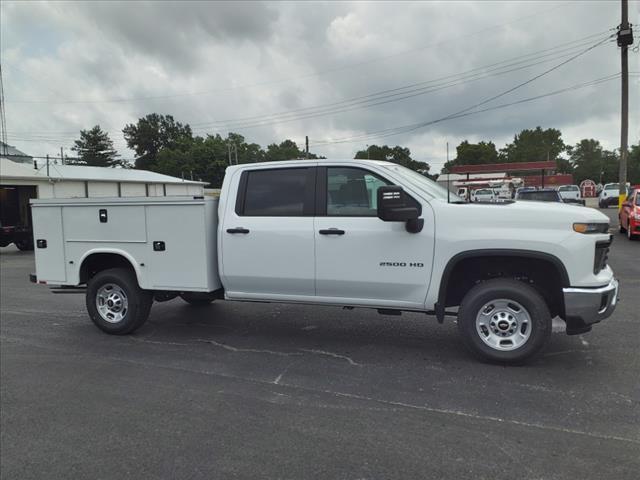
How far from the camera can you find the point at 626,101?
61.9 feet

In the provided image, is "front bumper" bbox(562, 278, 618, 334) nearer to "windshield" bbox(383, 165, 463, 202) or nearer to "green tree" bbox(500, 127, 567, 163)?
"windshield" bbox(383, 165, 463, 202)

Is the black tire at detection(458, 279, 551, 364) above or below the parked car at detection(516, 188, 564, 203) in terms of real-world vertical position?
below

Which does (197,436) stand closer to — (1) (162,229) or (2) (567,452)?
(2) (567,452)

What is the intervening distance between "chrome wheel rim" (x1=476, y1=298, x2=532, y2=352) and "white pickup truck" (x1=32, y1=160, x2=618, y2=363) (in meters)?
0.01

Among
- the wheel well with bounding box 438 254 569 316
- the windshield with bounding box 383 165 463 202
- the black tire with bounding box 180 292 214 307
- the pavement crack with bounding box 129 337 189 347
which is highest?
the windshield with bounding box 383 165 463 202

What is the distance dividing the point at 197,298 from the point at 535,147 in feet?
415

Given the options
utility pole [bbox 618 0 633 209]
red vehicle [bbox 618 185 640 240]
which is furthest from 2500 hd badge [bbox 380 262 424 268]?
utility pole [bbox 618 0 633 209]

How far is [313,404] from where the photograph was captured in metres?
4.08

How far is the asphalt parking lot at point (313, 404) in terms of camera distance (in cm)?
317

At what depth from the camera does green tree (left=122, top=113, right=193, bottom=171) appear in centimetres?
11138

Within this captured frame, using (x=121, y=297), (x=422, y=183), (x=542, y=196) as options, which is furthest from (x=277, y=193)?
(x=542, y=196)

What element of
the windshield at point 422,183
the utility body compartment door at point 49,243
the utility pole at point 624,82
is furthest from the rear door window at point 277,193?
the utility pole at point 624,82

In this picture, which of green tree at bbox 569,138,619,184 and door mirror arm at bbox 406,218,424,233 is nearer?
door mirror arm at bbox 406,218,424,233

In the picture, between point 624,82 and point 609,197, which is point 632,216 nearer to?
point 624,82
